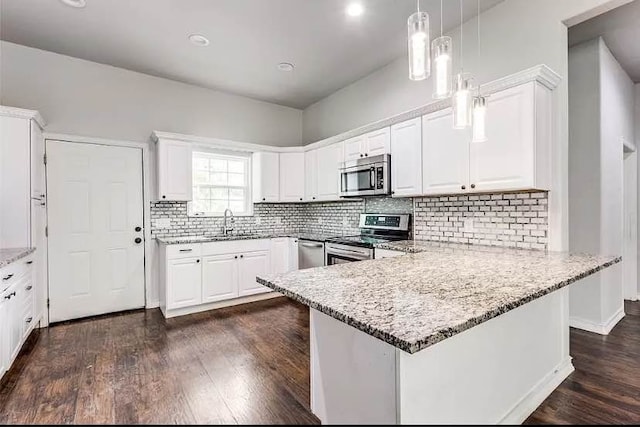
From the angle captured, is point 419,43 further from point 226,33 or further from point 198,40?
point 198,40

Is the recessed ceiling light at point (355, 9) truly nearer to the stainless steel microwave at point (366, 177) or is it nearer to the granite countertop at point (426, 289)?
the stainless steel microwave at point (366, 177)

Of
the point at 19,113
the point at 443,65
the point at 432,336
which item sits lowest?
the point at 432,336

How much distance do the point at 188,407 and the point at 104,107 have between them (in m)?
4.29

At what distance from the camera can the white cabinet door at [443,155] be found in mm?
2684

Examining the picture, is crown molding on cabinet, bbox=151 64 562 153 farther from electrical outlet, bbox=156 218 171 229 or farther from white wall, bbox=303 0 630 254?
electrical outlet, bbox=156 218 171 229

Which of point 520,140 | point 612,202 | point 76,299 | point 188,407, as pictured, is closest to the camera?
point 188,407

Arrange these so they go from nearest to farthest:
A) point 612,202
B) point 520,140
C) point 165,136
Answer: point 520,140 < point 612,202 < point 165,136

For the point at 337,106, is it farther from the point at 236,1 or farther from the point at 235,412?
the point at 235,412

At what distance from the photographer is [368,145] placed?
367 cm

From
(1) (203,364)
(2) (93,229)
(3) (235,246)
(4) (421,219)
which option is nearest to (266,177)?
(3) (235,246)

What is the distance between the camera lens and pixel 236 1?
2.62 m

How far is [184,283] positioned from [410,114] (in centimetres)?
312

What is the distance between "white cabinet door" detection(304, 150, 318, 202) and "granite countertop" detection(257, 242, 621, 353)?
2.66 m

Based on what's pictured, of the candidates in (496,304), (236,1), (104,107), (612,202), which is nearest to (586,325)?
(612,202)
